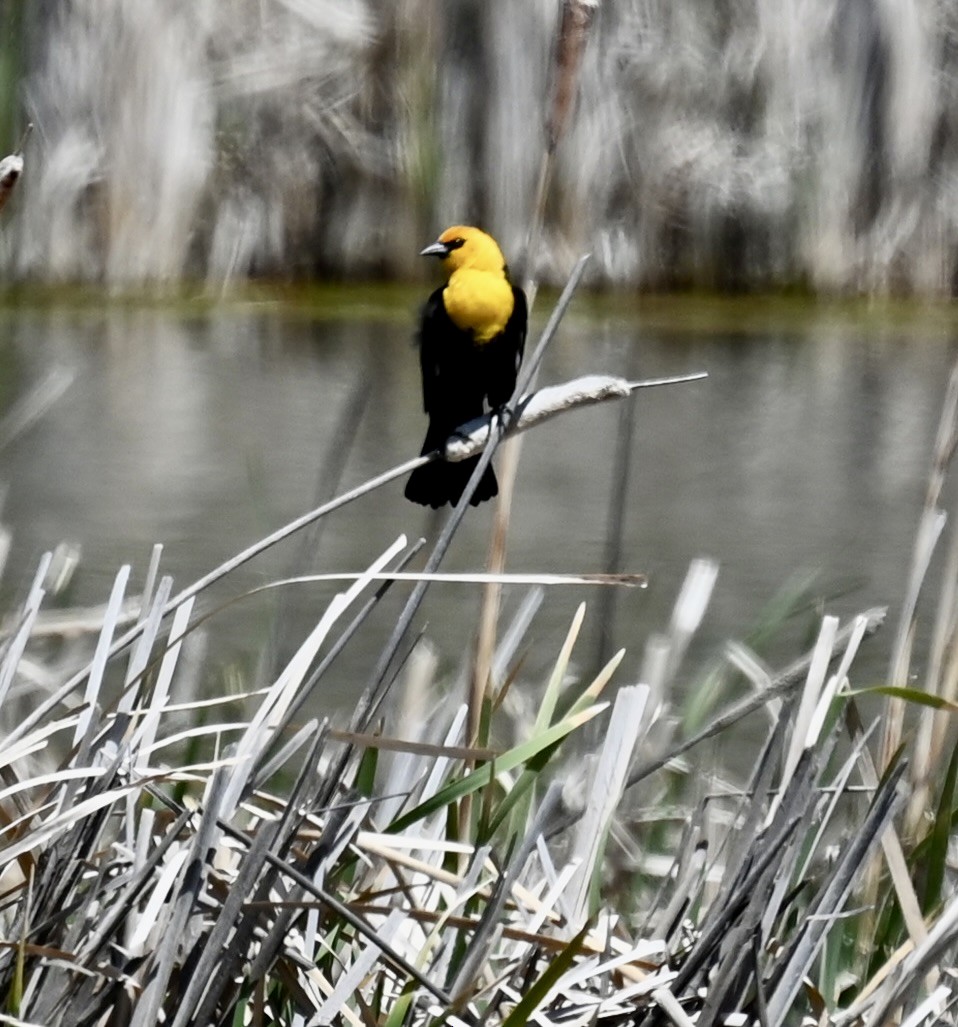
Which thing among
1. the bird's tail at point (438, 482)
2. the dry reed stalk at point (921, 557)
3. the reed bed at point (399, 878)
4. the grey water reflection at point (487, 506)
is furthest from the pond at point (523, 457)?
the reed bed at point (399, 878)

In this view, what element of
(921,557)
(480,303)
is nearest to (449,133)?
(480,303)

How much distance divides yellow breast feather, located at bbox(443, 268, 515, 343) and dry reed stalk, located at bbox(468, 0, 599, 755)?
0.44 metres

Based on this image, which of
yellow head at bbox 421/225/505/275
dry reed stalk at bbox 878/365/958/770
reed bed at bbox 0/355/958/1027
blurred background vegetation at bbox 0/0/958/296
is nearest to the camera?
reed bed at bbox 0/355/958/1027

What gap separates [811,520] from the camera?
227 cm

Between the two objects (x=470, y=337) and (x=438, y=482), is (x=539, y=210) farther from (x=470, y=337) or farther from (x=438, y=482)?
(x=470, y=337)

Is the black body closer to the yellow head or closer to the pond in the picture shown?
the yellow head

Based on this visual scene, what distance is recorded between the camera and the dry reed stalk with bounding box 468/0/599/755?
1166 mm

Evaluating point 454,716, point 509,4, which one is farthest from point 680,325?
point 454,716

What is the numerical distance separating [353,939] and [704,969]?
8.7 inches

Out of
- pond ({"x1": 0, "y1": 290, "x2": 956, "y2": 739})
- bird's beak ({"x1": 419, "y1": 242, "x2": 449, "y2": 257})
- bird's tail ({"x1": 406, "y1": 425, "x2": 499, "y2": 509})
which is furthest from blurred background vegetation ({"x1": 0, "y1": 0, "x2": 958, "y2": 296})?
bird's tail ({"x1": 406, "y1": 425, "x2": 499, "y2": 509})

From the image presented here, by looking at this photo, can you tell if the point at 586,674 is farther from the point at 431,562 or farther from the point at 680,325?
the point at 680,325

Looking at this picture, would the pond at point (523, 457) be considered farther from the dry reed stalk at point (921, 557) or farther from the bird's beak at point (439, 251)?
the dry reed stalk at point (921, 557)

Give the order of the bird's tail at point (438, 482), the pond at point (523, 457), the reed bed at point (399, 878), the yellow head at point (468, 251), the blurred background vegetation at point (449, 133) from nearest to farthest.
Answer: the reed bed at point (399, 878), the bird's tail at point (438, 482), the yellow head at point (468, 251), the pond at point (523, 457), the blurred background vegetation at point (449, 133)

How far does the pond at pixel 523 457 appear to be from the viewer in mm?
2135
